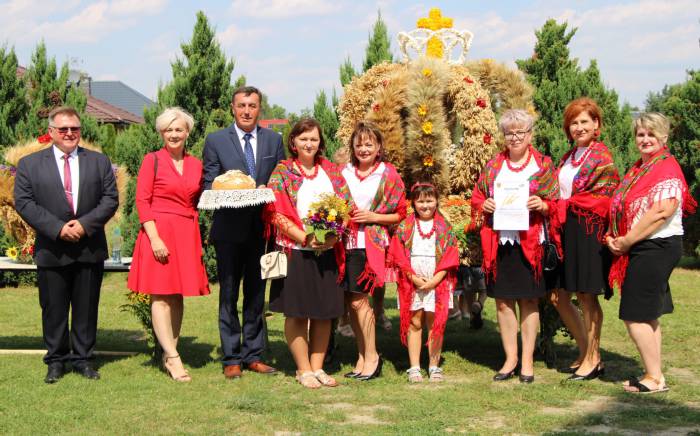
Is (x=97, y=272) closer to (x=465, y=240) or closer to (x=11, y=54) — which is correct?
(x=465, y=240)

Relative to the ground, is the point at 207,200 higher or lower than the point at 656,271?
higher

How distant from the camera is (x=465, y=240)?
22.6 ft

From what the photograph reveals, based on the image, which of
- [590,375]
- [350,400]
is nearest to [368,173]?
[350,400]

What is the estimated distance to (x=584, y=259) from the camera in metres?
5.96

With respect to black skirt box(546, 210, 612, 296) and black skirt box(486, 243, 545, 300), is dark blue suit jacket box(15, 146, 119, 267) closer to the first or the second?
black skirt box(486, 243, 545, 300)

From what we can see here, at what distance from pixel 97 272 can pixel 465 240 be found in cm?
314

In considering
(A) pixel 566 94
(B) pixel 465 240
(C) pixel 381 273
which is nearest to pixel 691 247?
(A) pixel 566 94

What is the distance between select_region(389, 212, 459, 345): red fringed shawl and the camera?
6176 millimetres

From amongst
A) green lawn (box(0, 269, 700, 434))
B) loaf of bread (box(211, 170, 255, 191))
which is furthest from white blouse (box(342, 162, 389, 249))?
green lawn (box(0, 269, 700, 434))

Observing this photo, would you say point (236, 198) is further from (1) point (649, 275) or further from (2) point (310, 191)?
(1) point (649, 275)

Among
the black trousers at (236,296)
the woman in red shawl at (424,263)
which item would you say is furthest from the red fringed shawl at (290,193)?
the woman in red shawl at (424,263)

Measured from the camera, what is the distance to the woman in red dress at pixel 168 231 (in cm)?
612

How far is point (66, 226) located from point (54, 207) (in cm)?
22

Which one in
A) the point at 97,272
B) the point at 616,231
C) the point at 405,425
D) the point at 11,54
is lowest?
the point at 405,425
